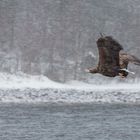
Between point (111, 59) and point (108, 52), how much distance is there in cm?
14

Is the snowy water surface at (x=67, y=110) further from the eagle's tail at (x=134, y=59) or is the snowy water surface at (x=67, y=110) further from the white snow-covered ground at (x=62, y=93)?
the eagle's tail at (x=134, y=59)

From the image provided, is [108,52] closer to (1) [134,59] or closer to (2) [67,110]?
(1) [134,59]

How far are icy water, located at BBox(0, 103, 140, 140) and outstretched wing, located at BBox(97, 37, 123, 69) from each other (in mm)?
9993

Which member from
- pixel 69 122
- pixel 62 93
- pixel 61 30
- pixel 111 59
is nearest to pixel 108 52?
pixel 111 59

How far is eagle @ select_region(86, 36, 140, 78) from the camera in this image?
1299 cm

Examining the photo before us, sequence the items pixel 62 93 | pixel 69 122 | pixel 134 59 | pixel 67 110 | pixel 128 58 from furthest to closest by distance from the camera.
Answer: pixel 62 93 → pixel 67 110 → pixel 69 122 → pixel 128 58 → pixel 134 59

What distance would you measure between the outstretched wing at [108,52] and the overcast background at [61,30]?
34095mm

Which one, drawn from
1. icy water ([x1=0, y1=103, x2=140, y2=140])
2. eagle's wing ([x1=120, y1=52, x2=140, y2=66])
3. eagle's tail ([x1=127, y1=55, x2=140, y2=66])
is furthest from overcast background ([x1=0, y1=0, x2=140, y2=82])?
eagle's tail ([x1=127, y1=55, x2=140, y2=66])

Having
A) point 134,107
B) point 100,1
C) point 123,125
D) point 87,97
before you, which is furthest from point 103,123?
point 100,1

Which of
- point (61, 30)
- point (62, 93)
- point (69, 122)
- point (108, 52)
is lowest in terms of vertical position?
point (62, 93)

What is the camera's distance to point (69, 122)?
2734 centimetres

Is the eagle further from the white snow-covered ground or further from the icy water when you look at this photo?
the white snow-covered ground

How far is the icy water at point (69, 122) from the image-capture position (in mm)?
23938

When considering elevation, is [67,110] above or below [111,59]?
below
